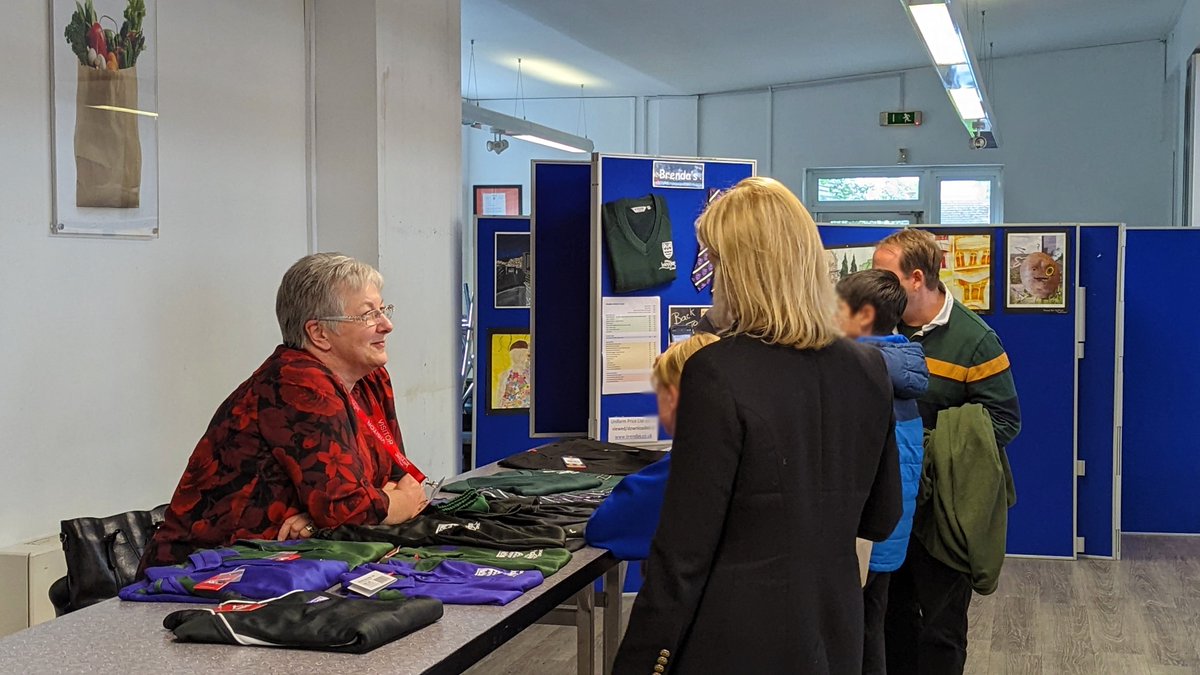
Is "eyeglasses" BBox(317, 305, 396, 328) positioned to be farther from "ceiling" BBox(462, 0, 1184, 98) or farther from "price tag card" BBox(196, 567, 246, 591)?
"ceiling" BBox(462, 0, 1184, 98)

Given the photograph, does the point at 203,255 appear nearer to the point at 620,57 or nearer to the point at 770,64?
the point at 620,57

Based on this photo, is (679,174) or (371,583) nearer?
(371,583)

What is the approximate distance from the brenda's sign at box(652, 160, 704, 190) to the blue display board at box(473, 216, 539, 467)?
1386mm

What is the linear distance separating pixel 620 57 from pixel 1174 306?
18.6 feet

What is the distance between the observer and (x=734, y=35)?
10.0 metres

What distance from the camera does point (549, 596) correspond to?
2.14m

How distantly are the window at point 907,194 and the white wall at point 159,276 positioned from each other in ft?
28.5

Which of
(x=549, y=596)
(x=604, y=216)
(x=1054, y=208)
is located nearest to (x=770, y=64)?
(x=1054, y=208)

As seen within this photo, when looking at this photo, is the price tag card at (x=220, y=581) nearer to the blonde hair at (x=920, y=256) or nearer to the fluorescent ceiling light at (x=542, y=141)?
the blonde hair at (x=920, y=256)

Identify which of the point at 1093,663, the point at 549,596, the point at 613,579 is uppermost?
the point at 549,596

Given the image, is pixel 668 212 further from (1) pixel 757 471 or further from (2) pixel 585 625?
(1) pixel 757 471

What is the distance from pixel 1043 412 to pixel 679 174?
102 inches

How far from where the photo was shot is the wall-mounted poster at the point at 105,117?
11.4 ft

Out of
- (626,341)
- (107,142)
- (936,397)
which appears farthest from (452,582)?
(626,341)
